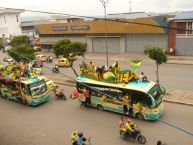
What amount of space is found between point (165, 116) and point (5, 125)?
1070 cm

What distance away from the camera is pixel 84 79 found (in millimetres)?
19609

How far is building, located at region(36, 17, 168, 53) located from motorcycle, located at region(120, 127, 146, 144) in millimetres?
25274

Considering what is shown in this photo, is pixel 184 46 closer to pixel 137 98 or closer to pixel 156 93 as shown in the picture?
pixel 156 93

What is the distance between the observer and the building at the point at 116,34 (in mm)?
39531

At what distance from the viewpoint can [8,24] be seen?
8438 centimetres

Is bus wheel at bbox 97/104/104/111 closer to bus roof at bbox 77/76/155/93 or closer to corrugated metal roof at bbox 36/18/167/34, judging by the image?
bus roof at bbox 77/76/155/93

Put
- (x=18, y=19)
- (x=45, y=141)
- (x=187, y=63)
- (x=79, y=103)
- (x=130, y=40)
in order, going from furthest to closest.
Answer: (x=18, y=19) < (x=130, y=40) < (x=187, y=63) < (x=79, y=103) < (x=45, y=141)

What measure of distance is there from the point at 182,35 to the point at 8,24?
62.7m

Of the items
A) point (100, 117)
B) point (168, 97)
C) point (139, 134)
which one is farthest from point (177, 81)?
point (139, 134)

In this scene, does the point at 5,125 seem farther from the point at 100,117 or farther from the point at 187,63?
the point at 187,63

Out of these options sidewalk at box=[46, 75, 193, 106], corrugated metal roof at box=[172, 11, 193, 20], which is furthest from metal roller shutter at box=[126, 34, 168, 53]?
sidewalk at box=[46, 75, 193, 106]

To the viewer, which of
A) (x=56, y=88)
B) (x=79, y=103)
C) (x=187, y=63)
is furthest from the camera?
(x=187, y=63)

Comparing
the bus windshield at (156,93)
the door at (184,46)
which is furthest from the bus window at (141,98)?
the door at (184,46)

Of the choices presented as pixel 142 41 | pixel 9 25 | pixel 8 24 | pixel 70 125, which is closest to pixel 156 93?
pixel 70 125
